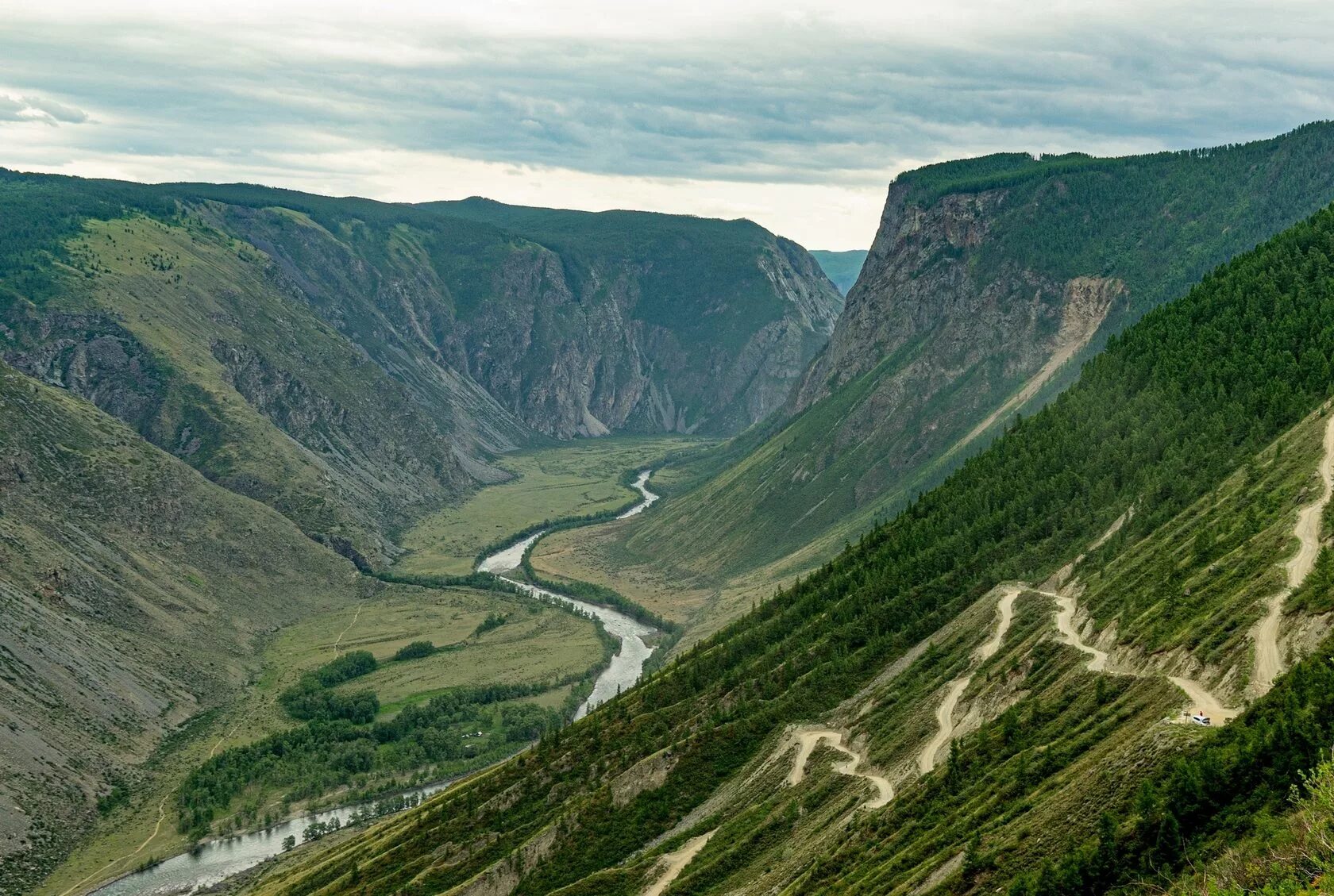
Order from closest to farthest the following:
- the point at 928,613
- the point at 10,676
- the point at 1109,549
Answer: the point at 1109,549, the point at 928,613, the point at 10,676

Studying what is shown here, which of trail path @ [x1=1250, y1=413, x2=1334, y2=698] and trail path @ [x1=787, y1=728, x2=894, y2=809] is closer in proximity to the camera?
trail path @ [x1=1250, y1=413, x2=1334, y2=698]

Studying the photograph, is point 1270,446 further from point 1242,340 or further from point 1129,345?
point 1129,345

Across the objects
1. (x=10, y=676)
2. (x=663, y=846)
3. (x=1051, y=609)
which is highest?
(x=1051, y=609)

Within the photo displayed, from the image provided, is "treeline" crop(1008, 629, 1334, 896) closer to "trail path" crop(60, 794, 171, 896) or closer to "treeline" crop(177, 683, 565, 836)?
"trail path" crop(60, 794, 171, 896)

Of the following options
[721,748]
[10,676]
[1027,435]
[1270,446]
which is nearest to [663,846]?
[721,748]

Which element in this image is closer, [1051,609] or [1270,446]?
[1051,609]

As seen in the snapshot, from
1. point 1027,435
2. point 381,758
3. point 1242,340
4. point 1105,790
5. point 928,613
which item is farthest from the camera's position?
point 381,758

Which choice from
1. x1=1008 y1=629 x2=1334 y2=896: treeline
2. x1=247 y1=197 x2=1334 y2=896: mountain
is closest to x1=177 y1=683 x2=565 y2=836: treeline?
x1=247 y1=197 x2=1334 y2=896: mountain
